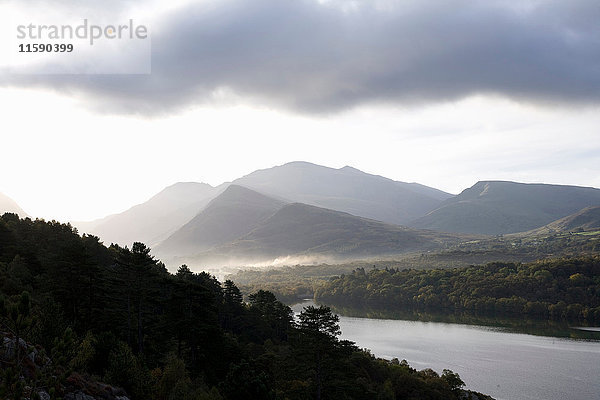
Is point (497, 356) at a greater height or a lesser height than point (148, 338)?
lesser

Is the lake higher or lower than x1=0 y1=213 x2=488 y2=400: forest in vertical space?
lower

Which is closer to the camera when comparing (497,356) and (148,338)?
(148,338)

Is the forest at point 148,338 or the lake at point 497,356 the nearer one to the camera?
the forest at point 148,338

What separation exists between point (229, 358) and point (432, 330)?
13497cm

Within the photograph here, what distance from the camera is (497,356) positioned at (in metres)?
128

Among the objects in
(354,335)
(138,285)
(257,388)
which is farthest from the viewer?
(354,335)

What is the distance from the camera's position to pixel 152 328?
58.4 m

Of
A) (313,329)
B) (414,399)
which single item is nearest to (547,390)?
(414,399)

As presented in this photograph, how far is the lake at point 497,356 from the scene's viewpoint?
319 ft

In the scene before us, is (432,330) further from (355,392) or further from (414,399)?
(355,392)

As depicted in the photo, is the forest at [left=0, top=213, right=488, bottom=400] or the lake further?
the lake

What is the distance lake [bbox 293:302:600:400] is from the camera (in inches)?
3824

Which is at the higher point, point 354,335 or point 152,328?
point 152,328

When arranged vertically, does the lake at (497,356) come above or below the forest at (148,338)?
below
